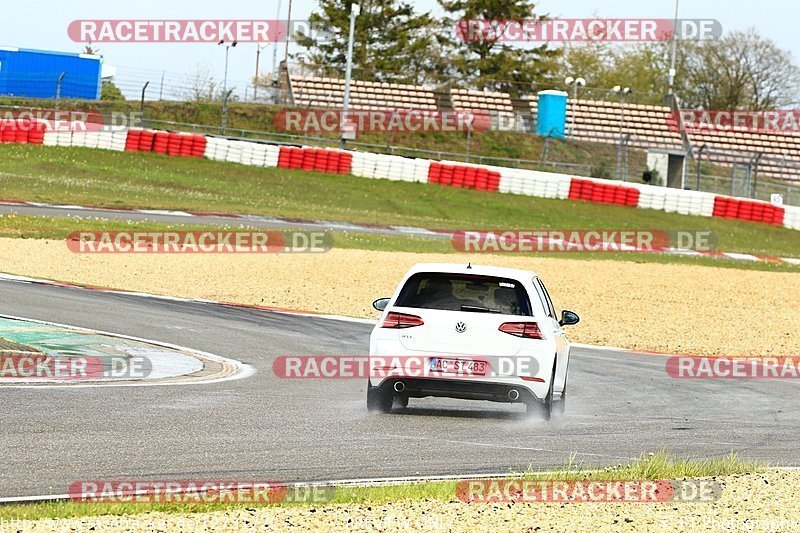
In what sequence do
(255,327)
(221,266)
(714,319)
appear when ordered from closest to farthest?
(255,327) → (714,319) → (221,266)

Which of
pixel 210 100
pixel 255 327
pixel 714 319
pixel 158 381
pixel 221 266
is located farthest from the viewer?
pixel 210 100

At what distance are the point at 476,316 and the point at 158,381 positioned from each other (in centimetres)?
327

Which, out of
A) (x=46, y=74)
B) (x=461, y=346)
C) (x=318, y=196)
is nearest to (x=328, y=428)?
(x=461, y=346)

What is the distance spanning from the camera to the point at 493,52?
7644 centimetres

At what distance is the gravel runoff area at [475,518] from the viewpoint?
20.6ft

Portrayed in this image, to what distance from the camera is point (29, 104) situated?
1984 inches

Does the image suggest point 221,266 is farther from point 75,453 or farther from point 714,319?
point 75,453

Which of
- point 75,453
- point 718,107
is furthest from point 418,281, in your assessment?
point 718,107

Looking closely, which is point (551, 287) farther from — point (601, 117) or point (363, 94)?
point (601, 117)

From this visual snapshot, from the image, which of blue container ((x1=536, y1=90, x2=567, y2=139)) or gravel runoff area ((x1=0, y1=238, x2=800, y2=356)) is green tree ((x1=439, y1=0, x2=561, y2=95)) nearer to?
blue container ((x1=536, y1=90, x2=567, y2=139))

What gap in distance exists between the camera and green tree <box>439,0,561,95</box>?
75.1 meters

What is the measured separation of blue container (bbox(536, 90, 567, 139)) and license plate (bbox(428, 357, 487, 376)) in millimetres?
49021

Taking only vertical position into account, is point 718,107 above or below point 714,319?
above

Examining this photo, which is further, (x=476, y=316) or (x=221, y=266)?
(x=221, y=266)
